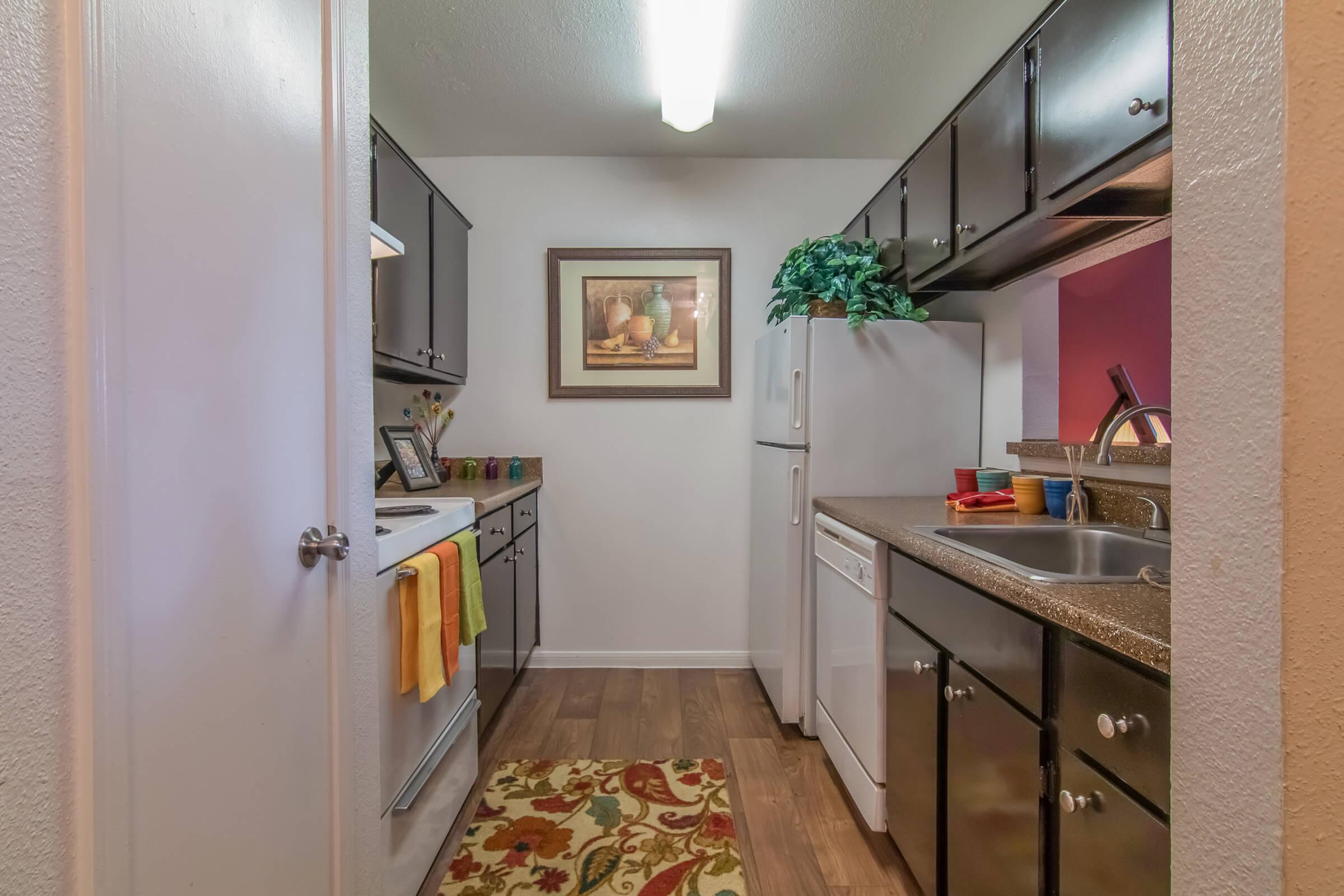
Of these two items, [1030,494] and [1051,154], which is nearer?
[1051,154]

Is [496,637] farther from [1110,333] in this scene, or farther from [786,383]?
[1110,333]

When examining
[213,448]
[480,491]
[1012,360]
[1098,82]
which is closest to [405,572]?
[213,448]

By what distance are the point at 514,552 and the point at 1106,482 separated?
81.7 inches

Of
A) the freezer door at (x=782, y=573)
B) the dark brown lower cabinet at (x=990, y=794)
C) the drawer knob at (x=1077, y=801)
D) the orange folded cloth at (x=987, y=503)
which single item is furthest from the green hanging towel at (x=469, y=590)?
the orange folded cloth at (x=987, y=503)

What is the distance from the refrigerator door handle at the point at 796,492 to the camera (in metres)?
2.19

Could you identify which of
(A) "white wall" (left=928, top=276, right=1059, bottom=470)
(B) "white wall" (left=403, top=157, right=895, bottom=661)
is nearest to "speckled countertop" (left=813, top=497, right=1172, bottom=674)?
(A) "white wall" (left=928, top=276, right=1059, bottom=470)

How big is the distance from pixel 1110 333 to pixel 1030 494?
20.0 inches

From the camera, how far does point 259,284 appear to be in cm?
83

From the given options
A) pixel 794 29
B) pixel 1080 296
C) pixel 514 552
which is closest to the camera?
pixel 1080 296

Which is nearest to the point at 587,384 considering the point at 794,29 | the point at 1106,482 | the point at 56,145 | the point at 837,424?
the point at 837,424

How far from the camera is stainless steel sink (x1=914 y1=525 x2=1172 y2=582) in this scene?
139cm

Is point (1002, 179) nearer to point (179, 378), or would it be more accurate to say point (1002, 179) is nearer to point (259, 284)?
point (259, 284)

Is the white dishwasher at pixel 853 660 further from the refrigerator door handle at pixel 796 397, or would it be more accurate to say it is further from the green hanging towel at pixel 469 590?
the green hanging towel at pixel 469 590

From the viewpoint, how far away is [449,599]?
1517mm
